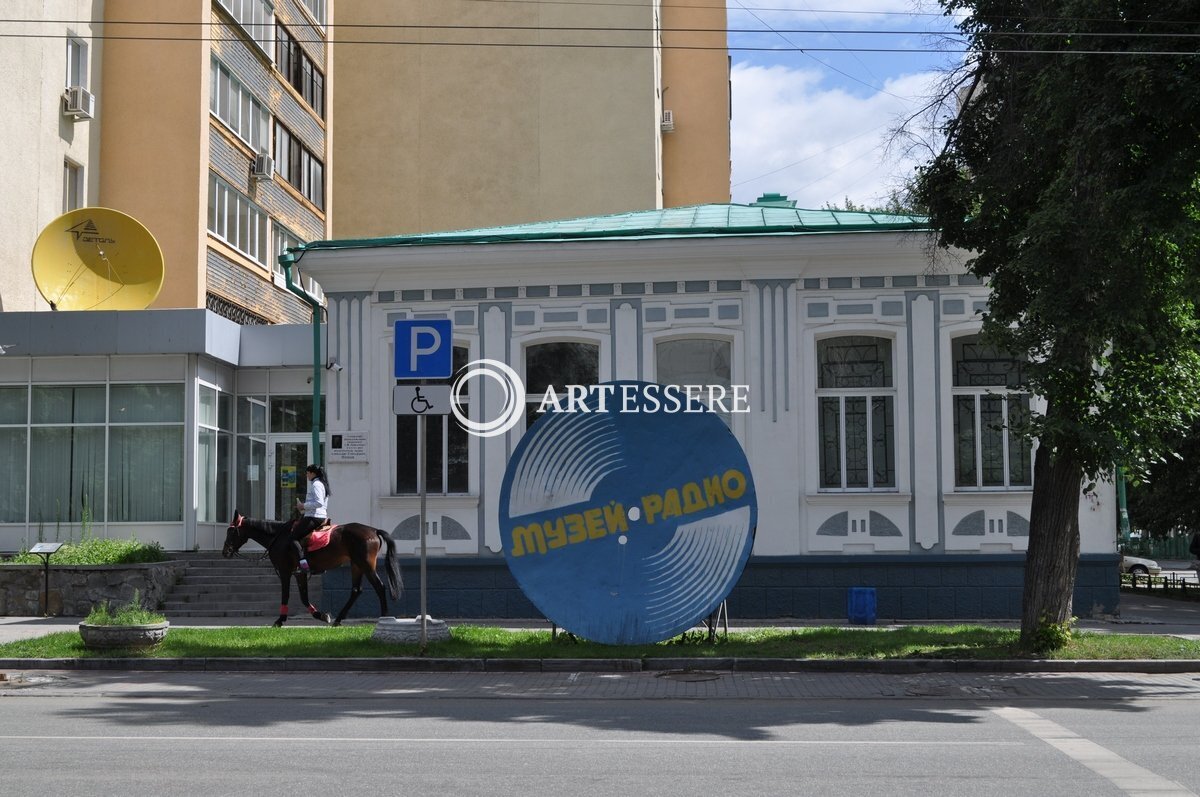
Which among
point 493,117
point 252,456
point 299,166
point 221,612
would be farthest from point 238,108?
point 221,612

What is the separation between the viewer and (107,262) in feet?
88.9

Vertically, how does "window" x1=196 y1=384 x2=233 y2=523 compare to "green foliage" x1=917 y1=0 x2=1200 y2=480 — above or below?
below

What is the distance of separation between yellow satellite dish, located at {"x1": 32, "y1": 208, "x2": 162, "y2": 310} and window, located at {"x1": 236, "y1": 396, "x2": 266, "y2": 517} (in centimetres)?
322

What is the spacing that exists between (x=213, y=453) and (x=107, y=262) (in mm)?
4625

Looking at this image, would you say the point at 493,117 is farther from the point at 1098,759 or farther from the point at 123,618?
the point at 1098,759

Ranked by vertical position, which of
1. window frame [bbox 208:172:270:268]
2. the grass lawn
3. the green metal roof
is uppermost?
window frame [bbox 208:172:270:268]

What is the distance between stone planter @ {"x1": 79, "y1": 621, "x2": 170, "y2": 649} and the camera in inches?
581

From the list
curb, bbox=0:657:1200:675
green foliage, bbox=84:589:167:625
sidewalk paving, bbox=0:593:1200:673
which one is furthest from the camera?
green foliage, bbox=84:589:167:625

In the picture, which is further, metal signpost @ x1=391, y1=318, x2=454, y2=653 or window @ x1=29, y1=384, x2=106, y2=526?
window @ x1=29, y1=384, x2=106, y2=526

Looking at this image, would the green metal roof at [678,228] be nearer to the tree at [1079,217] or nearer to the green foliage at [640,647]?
the tree at [1079,217]

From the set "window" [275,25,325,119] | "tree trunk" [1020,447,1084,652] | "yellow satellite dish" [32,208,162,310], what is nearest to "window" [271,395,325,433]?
"yellow satellite dish" [32,208,162,310]

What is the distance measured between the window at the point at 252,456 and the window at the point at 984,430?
15744mm

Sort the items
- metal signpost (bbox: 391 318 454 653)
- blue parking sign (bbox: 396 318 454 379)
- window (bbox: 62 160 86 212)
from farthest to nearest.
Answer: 1. window (bbox: 62 160 86 212)
2. blue parking sign (bbox: 396 318 454 379)
3. metal signpost (bbox: 391 318 454 653)

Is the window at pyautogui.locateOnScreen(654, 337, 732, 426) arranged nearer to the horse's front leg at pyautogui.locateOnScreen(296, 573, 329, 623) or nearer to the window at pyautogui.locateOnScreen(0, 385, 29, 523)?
the horse's front leg at pyautogui.locateOnScreen(296, 573, 329, 623)
